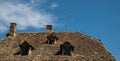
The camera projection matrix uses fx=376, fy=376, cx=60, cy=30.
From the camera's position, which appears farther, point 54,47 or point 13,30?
point 13,30

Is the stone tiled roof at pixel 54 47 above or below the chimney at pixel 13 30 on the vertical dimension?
below

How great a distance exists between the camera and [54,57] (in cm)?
4509

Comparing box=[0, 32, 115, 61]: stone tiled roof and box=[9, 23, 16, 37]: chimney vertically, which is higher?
box=[9, 23, 16, 37]: chimney

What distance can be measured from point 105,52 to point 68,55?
14.9 ft

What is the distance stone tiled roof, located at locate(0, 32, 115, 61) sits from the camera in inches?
1777

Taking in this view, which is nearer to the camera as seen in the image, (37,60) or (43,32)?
(37,60)

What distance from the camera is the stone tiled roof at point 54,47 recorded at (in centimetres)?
4515

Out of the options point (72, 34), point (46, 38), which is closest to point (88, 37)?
point (72, 34)

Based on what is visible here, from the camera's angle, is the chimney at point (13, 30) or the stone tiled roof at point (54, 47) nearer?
the stone tiled roof at point (54, 47)

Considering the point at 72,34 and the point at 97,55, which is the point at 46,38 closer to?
the point at 72,34

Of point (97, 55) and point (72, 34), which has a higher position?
point (72, 34)

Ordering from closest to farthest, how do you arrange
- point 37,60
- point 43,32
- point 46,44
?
point 37,60 < point 46,44 < point 43,32

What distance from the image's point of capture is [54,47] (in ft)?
155

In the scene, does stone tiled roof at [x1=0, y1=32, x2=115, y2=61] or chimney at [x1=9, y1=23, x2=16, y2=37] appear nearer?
stone tiled roof at [x1=0, y1=32, x2=115, y2=61]
